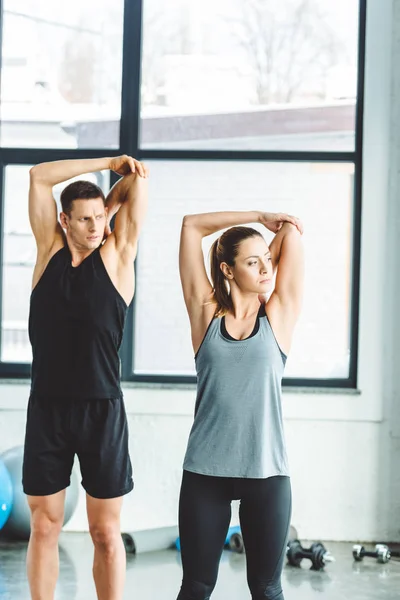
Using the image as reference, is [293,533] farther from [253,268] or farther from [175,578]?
[253,268]

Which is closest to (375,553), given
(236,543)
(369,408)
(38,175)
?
(236,543)

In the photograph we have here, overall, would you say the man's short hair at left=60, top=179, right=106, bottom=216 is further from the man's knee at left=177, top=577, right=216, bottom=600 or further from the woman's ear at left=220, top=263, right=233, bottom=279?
the man's knee at left=177, top=577, right=216, bottom=600

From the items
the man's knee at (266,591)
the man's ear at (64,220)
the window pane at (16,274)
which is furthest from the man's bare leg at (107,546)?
the window pane at (16,274)

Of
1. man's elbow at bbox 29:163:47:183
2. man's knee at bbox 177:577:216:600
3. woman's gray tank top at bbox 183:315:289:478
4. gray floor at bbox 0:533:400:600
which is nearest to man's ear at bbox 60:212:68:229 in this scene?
man's elbow at bbox 29:163:47:183

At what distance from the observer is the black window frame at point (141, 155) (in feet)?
14.8

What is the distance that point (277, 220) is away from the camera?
2.56m

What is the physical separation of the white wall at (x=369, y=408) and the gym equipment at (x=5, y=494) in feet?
2.43

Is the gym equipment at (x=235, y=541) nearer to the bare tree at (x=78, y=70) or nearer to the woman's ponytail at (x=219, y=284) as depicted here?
the woman's ponytail at (x=219, y=284)

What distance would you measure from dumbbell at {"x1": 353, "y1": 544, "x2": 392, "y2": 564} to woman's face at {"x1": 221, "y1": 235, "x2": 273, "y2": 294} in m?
2.07

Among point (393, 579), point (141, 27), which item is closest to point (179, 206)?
point (141, 27)

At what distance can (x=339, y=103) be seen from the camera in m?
4.55

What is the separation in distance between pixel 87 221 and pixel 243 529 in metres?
1.05

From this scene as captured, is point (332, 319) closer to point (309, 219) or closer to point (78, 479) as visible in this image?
point (309, 219)

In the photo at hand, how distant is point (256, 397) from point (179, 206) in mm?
2443
